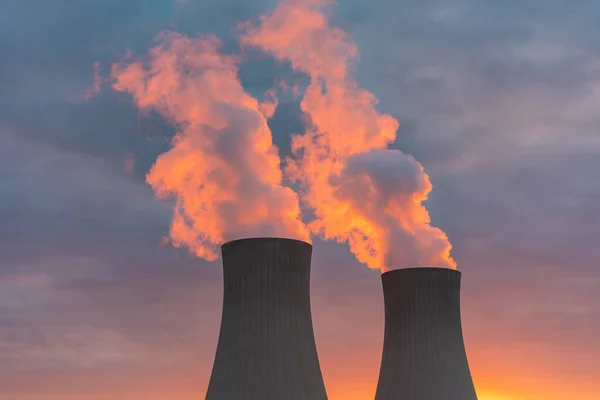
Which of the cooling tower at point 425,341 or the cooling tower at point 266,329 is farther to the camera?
the cooling tower at point 425,341

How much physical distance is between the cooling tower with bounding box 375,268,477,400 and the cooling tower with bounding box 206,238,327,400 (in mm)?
3384

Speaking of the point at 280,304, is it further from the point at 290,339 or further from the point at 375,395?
the point at 375,395

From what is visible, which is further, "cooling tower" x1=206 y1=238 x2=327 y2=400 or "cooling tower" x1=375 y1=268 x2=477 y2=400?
"cooling tower" x1=375 y1=268 x2=477 y2=400

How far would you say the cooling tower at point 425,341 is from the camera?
70.8 ft

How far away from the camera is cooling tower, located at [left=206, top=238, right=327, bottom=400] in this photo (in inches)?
736

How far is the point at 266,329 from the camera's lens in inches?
744

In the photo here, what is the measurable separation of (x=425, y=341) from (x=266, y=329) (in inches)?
190

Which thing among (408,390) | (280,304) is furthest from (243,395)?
(408,390)

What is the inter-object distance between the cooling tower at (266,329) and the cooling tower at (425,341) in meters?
3.38

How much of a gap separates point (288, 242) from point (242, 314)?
181cm

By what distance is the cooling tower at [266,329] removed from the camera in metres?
18.7

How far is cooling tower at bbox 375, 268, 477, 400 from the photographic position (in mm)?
21578

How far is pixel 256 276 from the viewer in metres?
19.2

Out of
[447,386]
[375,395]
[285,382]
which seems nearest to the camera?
[285,382]
